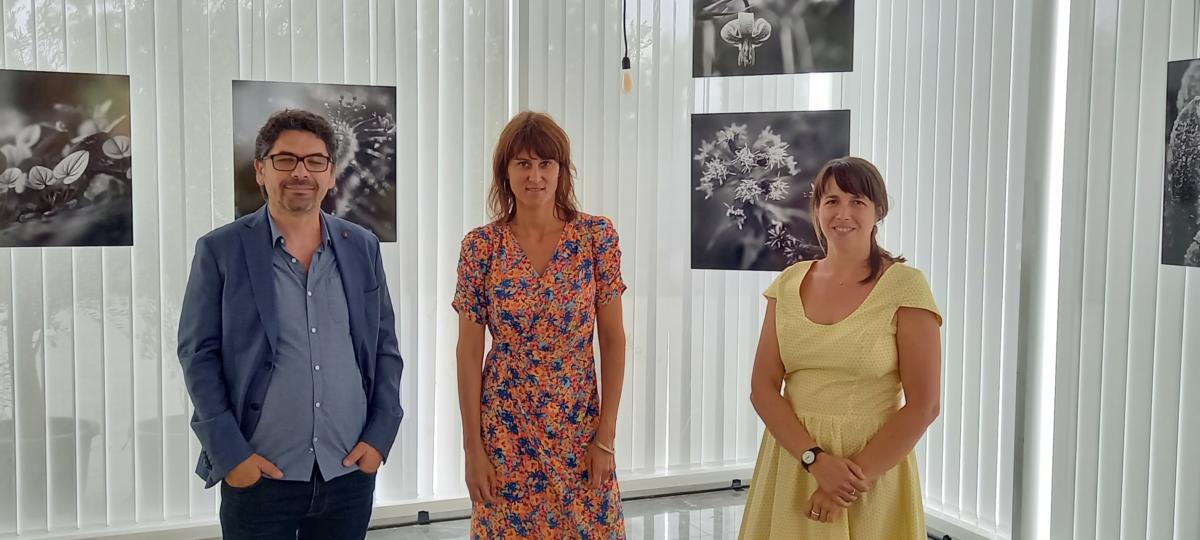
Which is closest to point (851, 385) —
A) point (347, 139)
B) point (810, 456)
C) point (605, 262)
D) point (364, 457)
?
point (810, 456)

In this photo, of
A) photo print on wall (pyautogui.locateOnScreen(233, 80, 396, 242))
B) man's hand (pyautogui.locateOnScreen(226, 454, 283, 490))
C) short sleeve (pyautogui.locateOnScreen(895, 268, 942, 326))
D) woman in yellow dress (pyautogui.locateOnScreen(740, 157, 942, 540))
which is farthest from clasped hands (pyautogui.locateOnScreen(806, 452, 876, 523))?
photo print on wall (pyautogui.locateOnScreen(233, 80, 396, 242))

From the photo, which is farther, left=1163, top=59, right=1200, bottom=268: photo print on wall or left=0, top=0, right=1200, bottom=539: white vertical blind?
left=0, top=0, right=1200, bottom=539: white vertical blind

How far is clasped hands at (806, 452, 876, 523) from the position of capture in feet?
6.50

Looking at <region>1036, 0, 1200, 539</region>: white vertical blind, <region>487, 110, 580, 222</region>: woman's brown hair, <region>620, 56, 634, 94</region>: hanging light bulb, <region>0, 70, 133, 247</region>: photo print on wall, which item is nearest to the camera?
<region>487, 110, 580, 222</region>: woman's brown hair

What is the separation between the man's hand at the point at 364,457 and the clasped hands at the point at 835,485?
1071 mm

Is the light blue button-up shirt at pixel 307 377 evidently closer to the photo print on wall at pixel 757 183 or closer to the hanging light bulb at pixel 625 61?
the hanging light bulb at pixel 625 61

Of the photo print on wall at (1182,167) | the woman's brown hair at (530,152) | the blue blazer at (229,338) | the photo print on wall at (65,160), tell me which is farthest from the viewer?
the photo print on wall at (65,160)

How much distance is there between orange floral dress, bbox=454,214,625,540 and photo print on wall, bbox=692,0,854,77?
178cm

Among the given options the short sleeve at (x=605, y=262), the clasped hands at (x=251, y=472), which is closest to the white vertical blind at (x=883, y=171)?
→ the short sleeve at (x=605, y=262)

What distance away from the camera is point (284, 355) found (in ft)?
6.60

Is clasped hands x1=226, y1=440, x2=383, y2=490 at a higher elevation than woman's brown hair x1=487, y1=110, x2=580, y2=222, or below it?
below

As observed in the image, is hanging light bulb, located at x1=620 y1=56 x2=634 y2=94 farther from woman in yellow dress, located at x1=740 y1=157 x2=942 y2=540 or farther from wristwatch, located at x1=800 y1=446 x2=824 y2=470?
wristwatch, located at x1=800 y1=446 x2=824 y2=470

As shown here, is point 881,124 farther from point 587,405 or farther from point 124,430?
point 124,430

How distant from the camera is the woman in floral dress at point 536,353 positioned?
2.26 m
